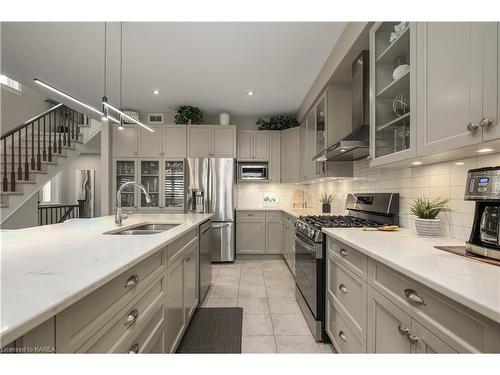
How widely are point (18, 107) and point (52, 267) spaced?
258 inches

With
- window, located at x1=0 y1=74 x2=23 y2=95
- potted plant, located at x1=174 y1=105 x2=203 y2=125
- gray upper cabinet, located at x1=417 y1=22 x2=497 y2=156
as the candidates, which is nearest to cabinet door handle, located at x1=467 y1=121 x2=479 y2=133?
gray upper cabinet, located at x1=417 y1=22 x2=497 y2=156

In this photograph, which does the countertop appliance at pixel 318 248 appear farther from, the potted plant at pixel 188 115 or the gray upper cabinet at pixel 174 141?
the potted plant at pixel 188 115

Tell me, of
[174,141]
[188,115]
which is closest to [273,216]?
[174,141]

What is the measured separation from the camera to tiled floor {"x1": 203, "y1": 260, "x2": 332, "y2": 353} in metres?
1.94

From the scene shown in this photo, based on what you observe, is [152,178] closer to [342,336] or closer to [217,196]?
[217,196]

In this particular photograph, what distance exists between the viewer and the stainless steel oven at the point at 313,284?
6.48 ft

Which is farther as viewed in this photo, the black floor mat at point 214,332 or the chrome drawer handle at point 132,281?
the black floor mat at point 214,332

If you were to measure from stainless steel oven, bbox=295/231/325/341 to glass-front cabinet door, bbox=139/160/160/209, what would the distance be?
3.03m

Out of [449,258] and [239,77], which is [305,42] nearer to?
[239,77]

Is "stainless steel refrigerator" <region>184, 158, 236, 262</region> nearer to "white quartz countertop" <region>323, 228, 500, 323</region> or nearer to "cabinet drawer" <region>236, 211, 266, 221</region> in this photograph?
"cabinet drawer" <region>236, 211, 266, 221</region>

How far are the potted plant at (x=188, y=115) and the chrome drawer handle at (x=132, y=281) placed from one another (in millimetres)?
3776

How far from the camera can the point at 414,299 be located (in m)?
0.93

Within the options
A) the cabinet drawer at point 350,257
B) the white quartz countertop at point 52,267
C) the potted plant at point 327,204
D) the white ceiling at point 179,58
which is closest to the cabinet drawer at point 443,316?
the cabinet drawer at point 350,257
